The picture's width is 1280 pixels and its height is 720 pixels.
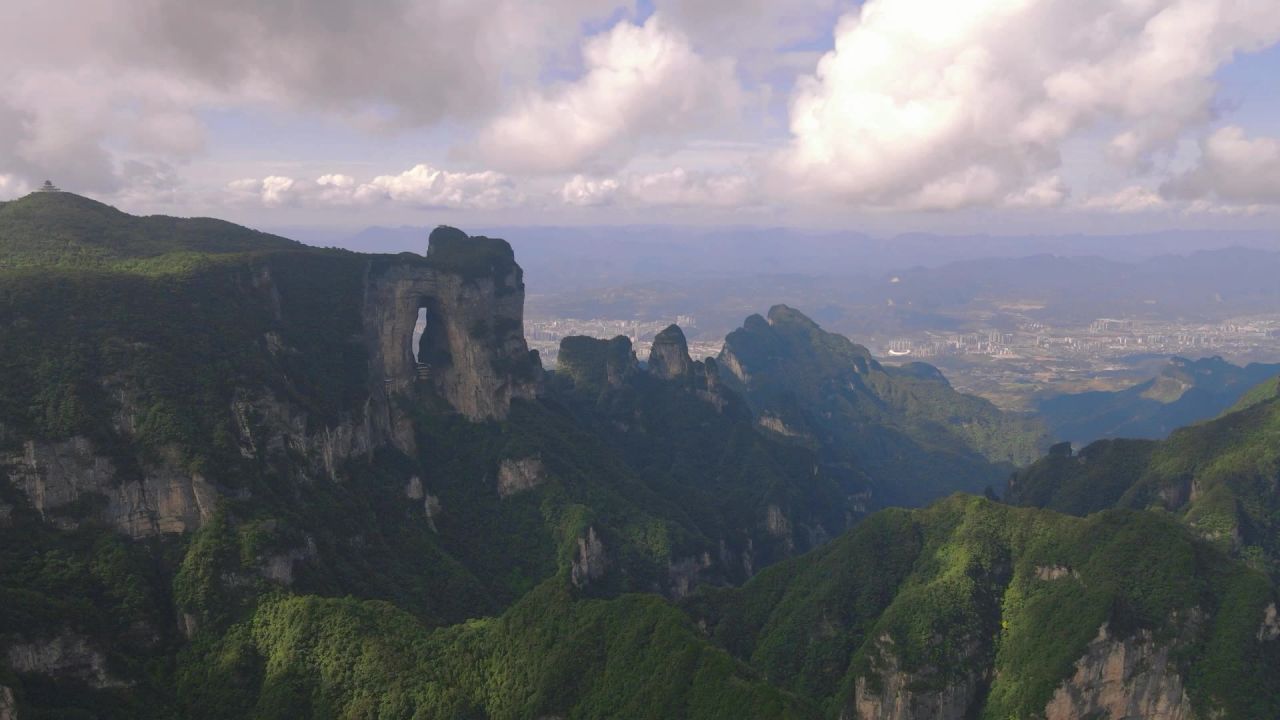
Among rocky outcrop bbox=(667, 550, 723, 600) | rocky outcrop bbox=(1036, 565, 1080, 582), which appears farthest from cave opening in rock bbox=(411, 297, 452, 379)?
rocky outcrop bbox=(1036, 565, 1080, 582)

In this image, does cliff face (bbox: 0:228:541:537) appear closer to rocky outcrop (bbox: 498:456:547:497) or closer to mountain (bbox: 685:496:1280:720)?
rocky outcrop (bbox: 498:456:547:497)

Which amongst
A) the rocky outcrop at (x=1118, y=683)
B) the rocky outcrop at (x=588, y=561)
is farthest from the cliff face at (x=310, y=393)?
the rocky outcrop at (x=1118, y=683)

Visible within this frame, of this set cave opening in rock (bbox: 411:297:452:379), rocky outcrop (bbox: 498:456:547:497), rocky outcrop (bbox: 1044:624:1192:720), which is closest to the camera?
rocky outcrop (bbox: 1044:624:1192:720)

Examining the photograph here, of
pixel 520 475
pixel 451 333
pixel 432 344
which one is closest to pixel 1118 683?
pixel 520 475

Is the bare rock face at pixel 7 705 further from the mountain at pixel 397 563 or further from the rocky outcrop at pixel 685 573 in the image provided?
the rocky outcrop at pixel 685 573

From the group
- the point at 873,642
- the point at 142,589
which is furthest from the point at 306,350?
the point at 873,642

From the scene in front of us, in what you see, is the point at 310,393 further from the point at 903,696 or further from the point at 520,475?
the point at 903,696
